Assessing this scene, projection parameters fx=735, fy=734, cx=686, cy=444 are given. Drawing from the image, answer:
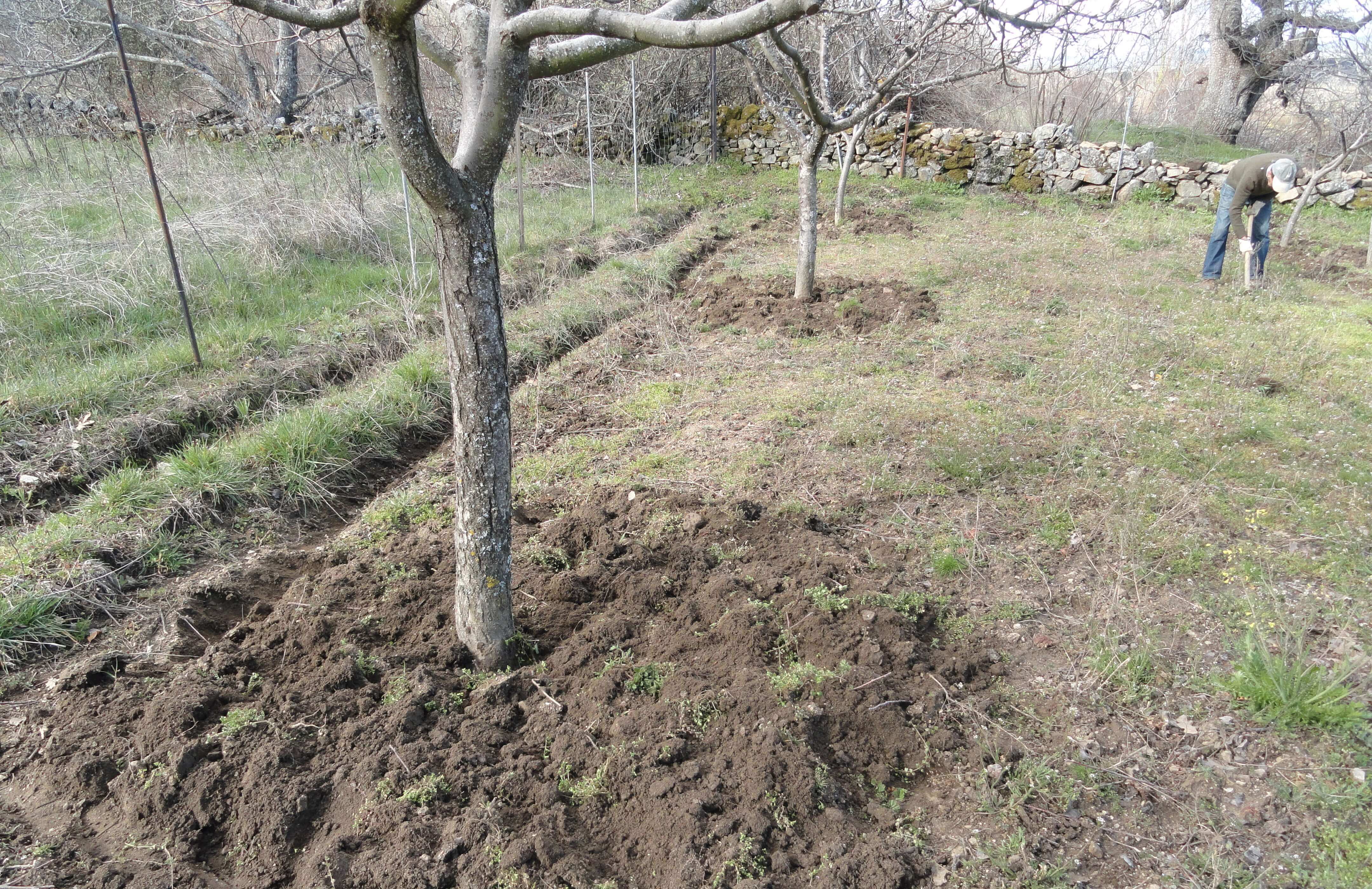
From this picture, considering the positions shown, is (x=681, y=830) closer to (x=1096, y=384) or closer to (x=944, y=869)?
(x=944, y=869)

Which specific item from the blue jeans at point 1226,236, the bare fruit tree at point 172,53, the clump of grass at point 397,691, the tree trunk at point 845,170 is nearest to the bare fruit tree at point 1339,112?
the blue jeans at point 1226,236

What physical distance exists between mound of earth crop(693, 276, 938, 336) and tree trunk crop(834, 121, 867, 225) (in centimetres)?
252

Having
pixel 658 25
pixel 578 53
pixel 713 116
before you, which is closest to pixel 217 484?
pixel 578 53

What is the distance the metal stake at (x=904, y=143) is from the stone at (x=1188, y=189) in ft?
15.3

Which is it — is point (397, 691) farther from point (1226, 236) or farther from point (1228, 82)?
point (1228, 82)

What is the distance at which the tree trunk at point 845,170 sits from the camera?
9680mm

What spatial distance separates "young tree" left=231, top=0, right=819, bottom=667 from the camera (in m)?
2.03

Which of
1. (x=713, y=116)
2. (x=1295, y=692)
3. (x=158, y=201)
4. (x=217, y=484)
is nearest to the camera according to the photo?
(x=1295, y=692)

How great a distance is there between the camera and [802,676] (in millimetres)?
2914

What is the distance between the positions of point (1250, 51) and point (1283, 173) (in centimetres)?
1398

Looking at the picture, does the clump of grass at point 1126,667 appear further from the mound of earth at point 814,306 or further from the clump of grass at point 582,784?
the mound of earth at point 814,306

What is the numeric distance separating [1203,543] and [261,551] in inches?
197

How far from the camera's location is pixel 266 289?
7367mm

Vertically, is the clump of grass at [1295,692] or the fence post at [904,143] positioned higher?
the fence post at [904,143]
